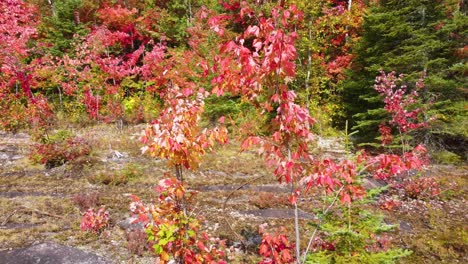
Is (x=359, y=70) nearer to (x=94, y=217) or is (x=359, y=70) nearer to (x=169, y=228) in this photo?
(x=94, y=217)

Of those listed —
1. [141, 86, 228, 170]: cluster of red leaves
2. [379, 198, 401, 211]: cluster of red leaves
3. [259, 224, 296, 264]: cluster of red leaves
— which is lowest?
[379, 198, 401, 211]: cluster of red leaves

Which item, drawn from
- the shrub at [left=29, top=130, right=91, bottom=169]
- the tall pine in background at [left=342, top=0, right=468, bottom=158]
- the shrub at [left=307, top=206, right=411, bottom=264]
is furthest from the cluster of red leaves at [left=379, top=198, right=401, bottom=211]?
the shrub at [left=29, top=130, right=91, bottom=169]

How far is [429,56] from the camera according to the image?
14172mm

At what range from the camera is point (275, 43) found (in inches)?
117

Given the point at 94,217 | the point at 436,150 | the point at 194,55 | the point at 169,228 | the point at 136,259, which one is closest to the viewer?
the point at 169,228

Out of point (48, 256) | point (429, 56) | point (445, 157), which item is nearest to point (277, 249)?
point (48, 256)

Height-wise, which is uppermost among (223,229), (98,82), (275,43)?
(275,43)

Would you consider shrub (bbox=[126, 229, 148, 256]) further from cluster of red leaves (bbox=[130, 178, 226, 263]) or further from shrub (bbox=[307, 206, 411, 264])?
shrub (bbox=[307, 206, 411, 264])

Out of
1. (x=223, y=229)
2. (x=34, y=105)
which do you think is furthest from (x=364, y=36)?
(x=34, y=105)

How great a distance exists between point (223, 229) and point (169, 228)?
175 inches

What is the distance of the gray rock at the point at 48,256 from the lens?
6238 mm

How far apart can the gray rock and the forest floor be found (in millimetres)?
216

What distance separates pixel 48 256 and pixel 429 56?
1591 centimetres

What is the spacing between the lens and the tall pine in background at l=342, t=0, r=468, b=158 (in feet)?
43.0
